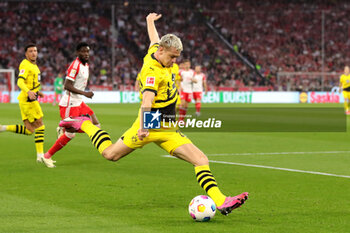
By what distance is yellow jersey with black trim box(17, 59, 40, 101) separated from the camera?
12039mm

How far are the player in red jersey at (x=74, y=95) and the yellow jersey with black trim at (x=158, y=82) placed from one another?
4307mm

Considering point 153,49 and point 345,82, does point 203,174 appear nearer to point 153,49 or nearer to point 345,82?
point 153,49

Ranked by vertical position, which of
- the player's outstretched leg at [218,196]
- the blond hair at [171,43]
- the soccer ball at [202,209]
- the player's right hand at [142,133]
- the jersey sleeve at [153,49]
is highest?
the blond hair at [171,43]

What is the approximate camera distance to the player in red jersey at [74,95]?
11.4 m

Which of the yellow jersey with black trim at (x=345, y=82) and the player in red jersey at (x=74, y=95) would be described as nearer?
the player in red jersey at (x=74, y=95)

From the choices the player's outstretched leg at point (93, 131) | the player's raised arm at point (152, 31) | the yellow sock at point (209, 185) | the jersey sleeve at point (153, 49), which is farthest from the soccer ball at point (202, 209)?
the player's raised arm at point (152, 31)

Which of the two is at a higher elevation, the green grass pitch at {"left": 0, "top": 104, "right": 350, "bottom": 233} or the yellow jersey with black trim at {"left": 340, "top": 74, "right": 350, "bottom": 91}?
the yellow jersey with black trim at {"left": 340, "top": 74, "right": 350, "bottom": 91}

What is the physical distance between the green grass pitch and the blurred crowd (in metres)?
31.8

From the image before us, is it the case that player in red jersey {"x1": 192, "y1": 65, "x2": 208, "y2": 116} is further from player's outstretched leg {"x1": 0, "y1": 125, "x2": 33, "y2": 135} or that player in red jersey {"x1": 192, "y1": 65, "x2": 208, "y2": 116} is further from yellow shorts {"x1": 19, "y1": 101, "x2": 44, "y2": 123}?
yellow shorts {"x1": 19, "y1": 101, "x2": 44, "y2": 123}

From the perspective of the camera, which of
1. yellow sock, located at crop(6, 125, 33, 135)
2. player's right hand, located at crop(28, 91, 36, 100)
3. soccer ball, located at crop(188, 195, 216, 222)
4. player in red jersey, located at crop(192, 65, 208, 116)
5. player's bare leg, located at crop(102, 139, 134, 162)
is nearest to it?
soccer ball, located at crop(188, 195, 216, 222)

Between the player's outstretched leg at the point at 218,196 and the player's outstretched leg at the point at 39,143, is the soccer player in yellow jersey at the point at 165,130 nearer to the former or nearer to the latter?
the player's outstretched leg at the point at 218,196

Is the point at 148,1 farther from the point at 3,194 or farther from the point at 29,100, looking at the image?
the point at 3,194

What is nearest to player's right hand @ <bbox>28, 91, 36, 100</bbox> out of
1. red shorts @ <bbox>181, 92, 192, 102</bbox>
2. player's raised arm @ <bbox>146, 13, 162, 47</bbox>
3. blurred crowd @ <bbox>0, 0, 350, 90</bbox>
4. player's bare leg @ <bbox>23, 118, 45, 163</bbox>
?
player's bare leg @ <bbox>23, 118, 45, 163</bbox>

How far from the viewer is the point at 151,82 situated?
688cm
